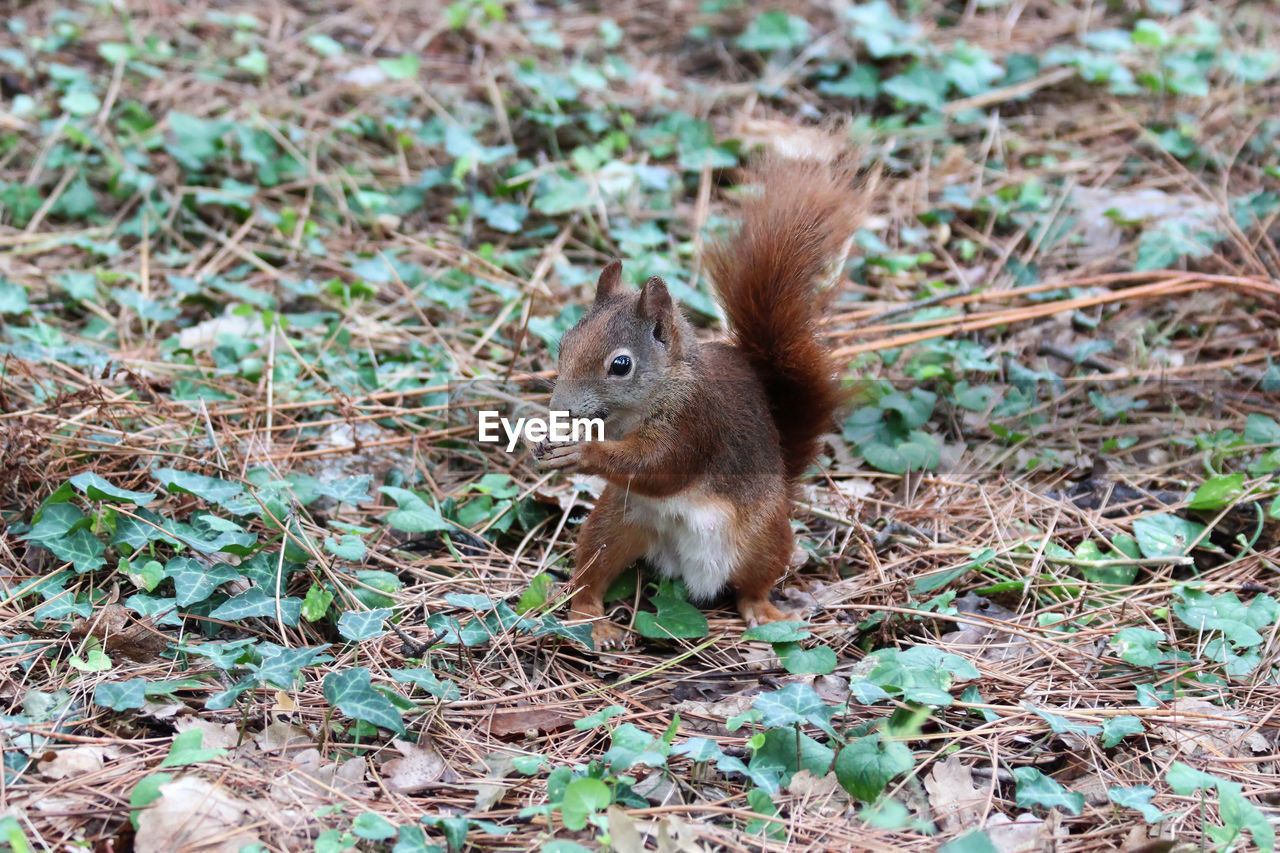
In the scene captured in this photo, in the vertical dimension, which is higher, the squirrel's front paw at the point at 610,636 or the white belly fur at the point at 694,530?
the white belly fur at the point at 694,530

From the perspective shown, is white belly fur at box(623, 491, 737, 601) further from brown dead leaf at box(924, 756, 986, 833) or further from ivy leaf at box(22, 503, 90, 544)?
ivy leaf at box(22, 503, 90, 544)

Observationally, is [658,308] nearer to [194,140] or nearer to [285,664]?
[285,664]

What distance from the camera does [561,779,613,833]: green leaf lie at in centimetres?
162

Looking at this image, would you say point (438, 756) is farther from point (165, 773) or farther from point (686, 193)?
point (686, 193)

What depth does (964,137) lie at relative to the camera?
433 centimetres

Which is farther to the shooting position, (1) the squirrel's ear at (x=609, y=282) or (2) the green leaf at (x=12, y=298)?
(2) the green leaf at (x=12, y=298)

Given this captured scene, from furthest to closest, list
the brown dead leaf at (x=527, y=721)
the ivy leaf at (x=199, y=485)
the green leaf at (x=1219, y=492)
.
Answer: the green leaf at (x=1219, y=492) → the ivy leaf at (x=199, y=485) → the brown dead leaf at (x=527, y=721)

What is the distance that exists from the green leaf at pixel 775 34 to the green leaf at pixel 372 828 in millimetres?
3894

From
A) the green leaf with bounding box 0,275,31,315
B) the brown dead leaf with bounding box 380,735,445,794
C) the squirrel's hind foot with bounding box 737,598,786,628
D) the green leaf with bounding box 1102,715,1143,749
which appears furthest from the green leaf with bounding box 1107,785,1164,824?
the green leaf with bounding box 0,275,31,315

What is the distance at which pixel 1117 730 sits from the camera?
1896mm

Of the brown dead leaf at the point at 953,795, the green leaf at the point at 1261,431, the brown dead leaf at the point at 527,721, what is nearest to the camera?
the brown dead leaf at the point at 953,795

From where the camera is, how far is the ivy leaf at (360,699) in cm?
184

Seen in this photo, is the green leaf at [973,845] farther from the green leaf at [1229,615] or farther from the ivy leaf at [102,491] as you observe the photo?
the ivy leaf at [102,491]

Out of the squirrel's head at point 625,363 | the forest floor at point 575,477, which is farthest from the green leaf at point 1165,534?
the squirrel's head at point 625,363
